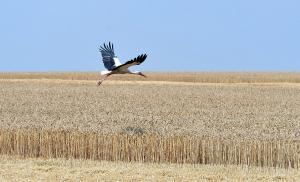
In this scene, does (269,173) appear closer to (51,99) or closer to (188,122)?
(188,122)

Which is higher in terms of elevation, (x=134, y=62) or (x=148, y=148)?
(x=134, y=62)

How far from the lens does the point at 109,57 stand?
18688 mm

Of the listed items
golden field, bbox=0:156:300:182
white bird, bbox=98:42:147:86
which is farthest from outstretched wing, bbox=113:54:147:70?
golden field, bbox=0:156:300:182

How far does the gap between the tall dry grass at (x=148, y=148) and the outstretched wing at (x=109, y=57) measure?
280 centimetres

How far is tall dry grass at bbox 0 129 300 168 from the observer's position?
14914mm

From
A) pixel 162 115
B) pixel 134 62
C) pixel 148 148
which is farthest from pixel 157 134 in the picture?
pixel 162 115

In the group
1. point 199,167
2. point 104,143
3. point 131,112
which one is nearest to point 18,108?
point 131,112

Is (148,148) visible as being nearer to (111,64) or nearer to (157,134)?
(157,134)

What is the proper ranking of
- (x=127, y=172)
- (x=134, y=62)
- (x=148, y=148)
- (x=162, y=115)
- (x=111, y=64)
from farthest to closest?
1. (x=162, y=115)
2. (x=111, y=64)
3. (x=134, y=62)
4. (x=148, y=148)
5. (x=127, y=172)

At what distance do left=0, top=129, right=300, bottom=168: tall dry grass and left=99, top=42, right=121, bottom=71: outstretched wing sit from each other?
2.80 meters

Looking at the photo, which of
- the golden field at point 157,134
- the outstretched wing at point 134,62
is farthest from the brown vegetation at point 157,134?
the outstretched wing at point 134,62

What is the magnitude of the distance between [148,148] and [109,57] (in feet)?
12.9

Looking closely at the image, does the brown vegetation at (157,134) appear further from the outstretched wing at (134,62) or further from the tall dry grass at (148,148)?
the outstretched wing at (134,62)

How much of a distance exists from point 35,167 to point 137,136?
2727mm
